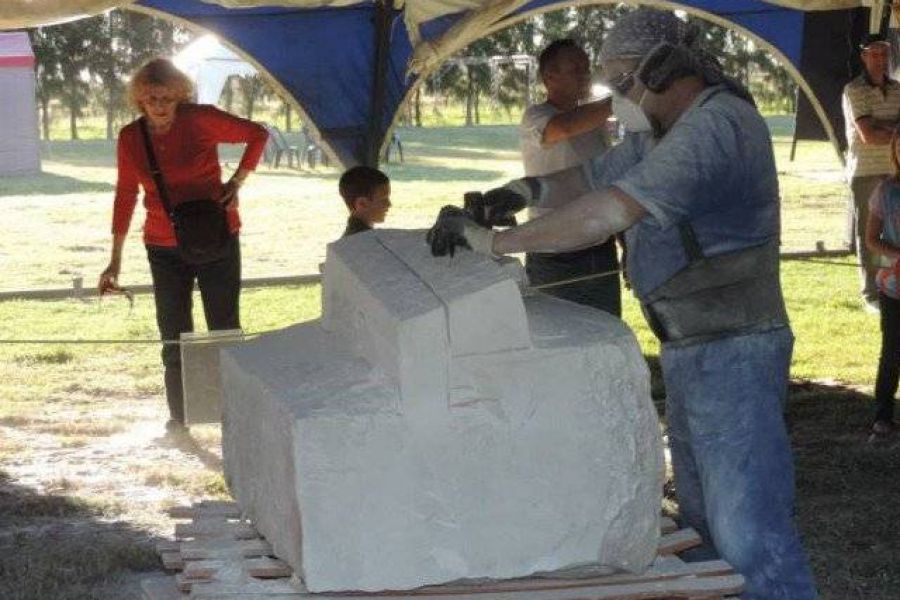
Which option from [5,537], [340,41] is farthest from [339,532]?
[340,41]

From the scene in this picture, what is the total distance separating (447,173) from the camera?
2345cm

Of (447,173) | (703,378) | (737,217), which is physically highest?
(737,217)

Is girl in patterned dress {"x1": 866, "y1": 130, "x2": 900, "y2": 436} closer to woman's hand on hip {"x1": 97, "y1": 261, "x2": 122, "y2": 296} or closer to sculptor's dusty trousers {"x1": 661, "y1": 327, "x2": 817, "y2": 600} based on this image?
sculptor's dusty trousers {"x1": 661, "y1": 327, "x2": 817, "y2": 600}

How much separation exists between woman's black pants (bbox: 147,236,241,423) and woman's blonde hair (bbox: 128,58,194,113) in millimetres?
675

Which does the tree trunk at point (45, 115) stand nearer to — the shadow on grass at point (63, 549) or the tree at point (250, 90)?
the tree at point (250, 90)

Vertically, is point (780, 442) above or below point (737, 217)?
below

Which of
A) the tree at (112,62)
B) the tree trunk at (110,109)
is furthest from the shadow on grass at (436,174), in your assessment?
the tree at (112,62)

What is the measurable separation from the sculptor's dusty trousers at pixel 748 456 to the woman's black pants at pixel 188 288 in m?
3.61

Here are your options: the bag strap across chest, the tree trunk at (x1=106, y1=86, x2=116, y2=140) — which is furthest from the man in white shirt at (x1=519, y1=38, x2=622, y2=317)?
the tree trunk at (x1=106, y1=86, x2=116, y2=140)

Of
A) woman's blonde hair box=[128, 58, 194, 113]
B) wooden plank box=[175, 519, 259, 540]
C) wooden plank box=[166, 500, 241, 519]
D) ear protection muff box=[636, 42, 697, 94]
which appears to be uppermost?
ear protection muff box=[636, 42, 697, 94]

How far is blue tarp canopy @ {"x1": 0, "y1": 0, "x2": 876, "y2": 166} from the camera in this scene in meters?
8.18

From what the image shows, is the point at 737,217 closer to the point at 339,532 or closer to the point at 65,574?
the point at 339,532

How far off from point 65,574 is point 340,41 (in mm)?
3922

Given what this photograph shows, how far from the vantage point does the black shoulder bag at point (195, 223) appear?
6715 millimetres
